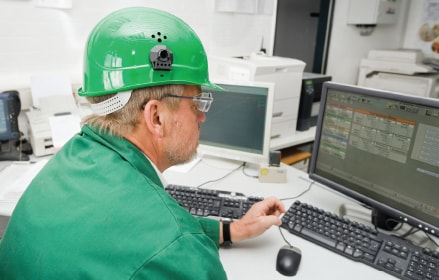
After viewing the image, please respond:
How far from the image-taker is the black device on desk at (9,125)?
1608mm

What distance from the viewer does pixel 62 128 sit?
1.71 metres

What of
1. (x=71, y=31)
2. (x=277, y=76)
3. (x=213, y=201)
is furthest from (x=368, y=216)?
(x=71, y=31)

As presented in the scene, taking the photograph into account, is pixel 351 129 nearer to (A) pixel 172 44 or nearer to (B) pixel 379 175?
(B) pixel 379 175

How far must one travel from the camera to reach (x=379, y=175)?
116 cm

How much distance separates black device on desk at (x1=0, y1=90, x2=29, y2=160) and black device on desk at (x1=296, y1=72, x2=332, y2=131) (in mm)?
1587

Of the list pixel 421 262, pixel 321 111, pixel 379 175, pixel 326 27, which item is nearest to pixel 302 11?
pixel 326 27

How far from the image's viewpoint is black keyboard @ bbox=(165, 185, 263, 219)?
4.12ft

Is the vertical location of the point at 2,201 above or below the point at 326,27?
below

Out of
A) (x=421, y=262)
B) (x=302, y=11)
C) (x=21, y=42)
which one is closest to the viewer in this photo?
(x=421, y=262)

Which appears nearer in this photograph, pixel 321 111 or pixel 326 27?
pixel 321 111

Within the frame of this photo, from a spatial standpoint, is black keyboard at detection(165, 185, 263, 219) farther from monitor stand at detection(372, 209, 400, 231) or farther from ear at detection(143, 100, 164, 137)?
ear at detection(143, 100, 164, 137)

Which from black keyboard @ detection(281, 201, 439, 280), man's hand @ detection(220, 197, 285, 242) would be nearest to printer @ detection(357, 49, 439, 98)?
black keyboard @ detection(281, 201, 439, 280)

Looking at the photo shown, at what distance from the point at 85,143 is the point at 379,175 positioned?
3.01ft

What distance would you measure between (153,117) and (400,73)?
9.39 ft
